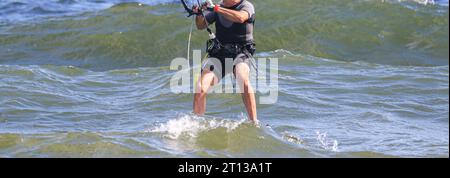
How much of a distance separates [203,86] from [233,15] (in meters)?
0.87

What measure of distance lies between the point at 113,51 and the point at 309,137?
7.97 metres

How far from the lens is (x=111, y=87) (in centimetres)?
1331

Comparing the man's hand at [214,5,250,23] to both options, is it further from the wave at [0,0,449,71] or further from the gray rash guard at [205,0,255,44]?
the wave at [0,0,449,71]

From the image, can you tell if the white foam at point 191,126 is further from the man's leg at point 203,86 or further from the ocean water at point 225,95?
the man's leg at point 203,86

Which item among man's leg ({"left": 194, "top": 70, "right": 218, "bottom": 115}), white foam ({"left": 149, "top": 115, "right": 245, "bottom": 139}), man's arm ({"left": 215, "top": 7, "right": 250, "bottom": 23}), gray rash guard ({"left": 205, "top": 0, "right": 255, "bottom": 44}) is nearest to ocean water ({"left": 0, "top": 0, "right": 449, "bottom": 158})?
white foam ({"left": 149, "top": 115, "right": 245, "bottom": 139})

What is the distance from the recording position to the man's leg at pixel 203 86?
9203 mm

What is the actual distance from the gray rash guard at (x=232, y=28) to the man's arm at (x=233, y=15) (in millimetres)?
184

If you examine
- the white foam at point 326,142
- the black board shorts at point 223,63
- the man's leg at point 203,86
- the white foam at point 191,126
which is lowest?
the white foam at point 326,142

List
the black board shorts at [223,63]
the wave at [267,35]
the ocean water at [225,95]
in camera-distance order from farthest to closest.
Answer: the wave at [267,35]
the black board shorts at [223,63]
the ocean water at [225,95]

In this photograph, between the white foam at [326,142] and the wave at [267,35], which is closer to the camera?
the white foam at [326,142]

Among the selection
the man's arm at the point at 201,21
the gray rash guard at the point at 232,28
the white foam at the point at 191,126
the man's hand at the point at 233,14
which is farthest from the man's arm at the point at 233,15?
the white foam at the point at 191,126

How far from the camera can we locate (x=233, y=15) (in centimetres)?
895

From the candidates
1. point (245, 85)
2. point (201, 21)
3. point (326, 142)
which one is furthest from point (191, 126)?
point (326, 142)

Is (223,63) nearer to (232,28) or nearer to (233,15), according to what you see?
(232,28)
